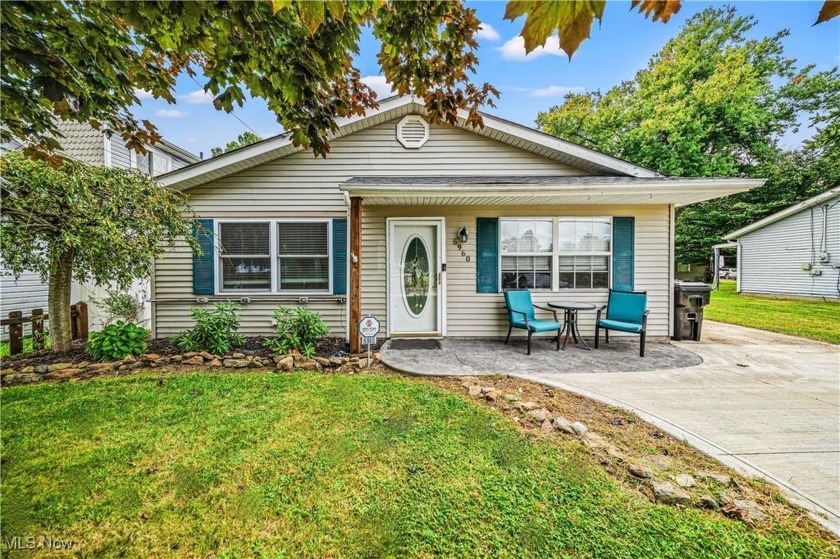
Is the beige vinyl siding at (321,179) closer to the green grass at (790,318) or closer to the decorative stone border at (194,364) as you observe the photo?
the decorative stone border at (194,364)

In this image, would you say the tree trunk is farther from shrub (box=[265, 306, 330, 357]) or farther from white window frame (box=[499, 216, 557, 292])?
white window frame (box=[499, 216, 557, 292])

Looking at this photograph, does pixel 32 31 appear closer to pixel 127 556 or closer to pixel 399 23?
pixel 399 23

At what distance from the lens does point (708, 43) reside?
17516 millimetres

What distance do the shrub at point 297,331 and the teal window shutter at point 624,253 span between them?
17.8 ft

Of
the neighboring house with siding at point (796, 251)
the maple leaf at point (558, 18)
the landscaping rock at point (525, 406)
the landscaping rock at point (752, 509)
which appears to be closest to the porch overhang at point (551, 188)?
the landscaping rock at point (525, 406)

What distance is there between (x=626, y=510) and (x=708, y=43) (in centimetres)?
2581

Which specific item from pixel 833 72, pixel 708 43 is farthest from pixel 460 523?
pixel 833 72

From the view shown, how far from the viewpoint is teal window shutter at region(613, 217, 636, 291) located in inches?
232

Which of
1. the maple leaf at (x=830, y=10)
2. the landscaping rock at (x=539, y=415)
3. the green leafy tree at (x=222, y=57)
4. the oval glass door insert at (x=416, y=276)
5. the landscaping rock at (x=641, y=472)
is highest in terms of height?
the green leafy tree at (x=222, y=57)

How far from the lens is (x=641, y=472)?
2193 mm

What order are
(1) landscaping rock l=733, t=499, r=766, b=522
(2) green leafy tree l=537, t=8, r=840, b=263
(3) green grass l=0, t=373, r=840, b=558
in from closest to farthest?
(3) green grass l=0, t=373, r=840, b=558
(1) landscaping rock l=733, t=499, r=766, b=522
(2) green leafy tree l=537, t=8, r=840, b=263

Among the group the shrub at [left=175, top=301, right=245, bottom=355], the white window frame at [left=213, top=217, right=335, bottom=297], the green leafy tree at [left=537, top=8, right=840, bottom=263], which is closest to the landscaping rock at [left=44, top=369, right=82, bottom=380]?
the shrub at [left=175, top=301, right=245, bottom=355]

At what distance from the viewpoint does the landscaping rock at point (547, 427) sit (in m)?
2.76

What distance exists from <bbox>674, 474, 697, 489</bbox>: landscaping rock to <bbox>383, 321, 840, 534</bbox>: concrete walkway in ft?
1.55
